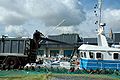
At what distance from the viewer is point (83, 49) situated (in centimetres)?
2445

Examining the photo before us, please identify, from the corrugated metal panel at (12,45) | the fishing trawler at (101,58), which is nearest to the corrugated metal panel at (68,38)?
the corrugated metal panel at (12,45)

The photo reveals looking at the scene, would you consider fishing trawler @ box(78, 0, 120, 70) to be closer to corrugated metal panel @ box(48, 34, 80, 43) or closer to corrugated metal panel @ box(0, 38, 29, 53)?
corrugated metal panel @ box(0, 38, 29, 53)

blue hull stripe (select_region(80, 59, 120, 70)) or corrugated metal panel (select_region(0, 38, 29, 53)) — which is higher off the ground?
corrugated metal panel (select_region(0, 38, 29, 53))

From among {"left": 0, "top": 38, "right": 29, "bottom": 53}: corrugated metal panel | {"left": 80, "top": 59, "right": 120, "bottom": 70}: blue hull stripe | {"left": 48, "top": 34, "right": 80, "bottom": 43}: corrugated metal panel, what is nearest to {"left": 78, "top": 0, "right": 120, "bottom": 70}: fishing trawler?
{"left": 80, "top": 59, "right": 120, "bottom": 70}: blue hull stripe

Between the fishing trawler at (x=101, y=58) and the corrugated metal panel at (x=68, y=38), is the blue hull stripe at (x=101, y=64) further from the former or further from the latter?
the corrugated metal panel at (x=68, y=38)

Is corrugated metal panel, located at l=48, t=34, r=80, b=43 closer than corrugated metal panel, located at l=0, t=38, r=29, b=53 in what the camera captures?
No

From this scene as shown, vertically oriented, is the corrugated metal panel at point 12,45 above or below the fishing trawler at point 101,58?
above

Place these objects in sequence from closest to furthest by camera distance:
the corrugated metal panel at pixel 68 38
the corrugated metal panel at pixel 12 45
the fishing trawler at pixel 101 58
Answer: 1. the fishing trawler at pixel 101 58
2. the corrugated metal panel at pixel 12 45
3. the corrugated metal panel at pixel 68 38

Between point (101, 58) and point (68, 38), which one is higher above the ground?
point (68, 38)

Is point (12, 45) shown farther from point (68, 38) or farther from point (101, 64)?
point (68, 38)

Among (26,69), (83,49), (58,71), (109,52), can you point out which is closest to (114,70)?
(109,52)

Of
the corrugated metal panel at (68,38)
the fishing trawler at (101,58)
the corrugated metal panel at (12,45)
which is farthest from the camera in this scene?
the corrugated metal panel at (68,38)

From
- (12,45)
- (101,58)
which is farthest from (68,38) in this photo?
(101,58)

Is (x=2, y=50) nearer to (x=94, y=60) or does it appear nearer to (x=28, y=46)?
(x=28, y=46)
